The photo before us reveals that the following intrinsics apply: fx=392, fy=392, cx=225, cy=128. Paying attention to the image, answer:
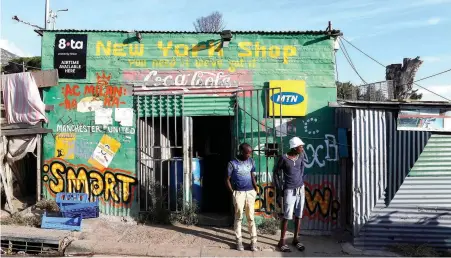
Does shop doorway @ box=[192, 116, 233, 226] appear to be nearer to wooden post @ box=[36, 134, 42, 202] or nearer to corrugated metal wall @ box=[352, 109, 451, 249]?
corrugated metal wall @ box=[352, 109, 451, 249]

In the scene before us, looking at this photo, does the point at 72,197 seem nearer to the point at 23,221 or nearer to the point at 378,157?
the point at 23,221

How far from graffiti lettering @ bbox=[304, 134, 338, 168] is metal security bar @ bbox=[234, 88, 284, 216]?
0.57 meters

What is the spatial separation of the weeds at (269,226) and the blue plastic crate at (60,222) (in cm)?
322

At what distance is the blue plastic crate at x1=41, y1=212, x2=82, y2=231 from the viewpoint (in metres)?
6.86

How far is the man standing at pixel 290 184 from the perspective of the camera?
20.3 feet

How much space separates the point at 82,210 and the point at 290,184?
3938 mm

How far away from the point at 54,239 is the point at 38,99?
2.92 m

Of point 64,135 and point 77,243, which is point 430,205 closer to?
point 77,243

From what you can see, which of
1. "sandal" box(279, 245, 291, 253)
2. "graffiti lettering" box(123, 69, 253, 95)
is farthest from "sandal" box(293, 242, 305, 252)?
"graffiti lettering" box(123, 69, 253, 95)

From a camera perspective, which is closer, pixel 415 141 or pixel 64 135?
pixel 415 141

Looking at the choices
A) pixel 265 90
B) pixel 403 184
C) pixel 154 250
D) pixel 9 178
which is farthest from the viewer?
pixel 9 178

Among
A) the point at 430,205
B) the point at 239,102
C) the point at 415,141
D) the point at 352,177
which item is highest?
the point at 239,102

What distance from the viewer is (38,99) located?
762 centimetres

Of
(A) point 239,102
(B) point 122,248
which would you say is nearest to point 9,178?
(B) point 122,248
